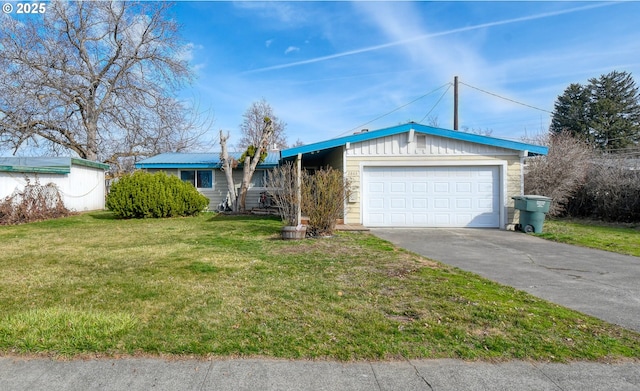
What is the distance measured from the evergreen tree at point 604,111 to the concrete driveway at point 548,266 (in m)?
31.9

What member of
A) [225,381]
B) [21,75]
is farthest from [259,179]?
[225,381]

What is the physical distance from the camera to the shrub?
874 centimetres

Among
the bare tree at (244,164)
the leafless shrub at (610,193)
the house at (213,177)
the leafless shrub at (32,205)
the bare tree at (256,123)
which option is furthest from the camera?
the bare tree at (256,123)

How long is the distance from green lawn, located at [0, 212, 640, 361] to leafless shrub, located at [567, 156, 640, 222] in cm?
1158

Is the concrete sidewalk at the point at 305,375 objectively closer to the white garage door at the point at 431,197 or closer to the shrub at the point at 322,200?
the shrub at the point at 322,200

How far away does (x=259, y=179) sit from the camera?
1819 centimetres

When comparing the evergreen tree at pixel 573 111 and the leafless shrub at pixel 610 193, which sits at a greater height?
the evergreen tree at pixel 573 111

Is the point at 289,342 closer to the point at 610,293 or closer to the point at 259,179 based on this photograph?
the point at 610,293

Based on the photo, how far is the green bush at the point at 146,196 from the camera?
44.9 ft

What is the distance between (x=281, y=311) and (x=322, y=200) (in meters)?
5.30

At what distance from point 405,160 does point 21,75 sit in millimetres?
21977

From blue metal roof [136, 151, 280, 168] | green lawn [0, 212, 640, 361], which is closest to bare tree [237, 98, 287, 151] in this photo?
blue metal roof [136, 151, 280, 168]

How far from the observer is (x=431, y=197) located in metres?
11.1

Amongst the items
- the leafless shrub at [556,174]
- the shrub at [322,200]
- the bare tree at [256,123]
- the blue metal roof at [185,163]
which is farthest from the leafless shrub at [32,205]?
the bare tree at [256,123]
